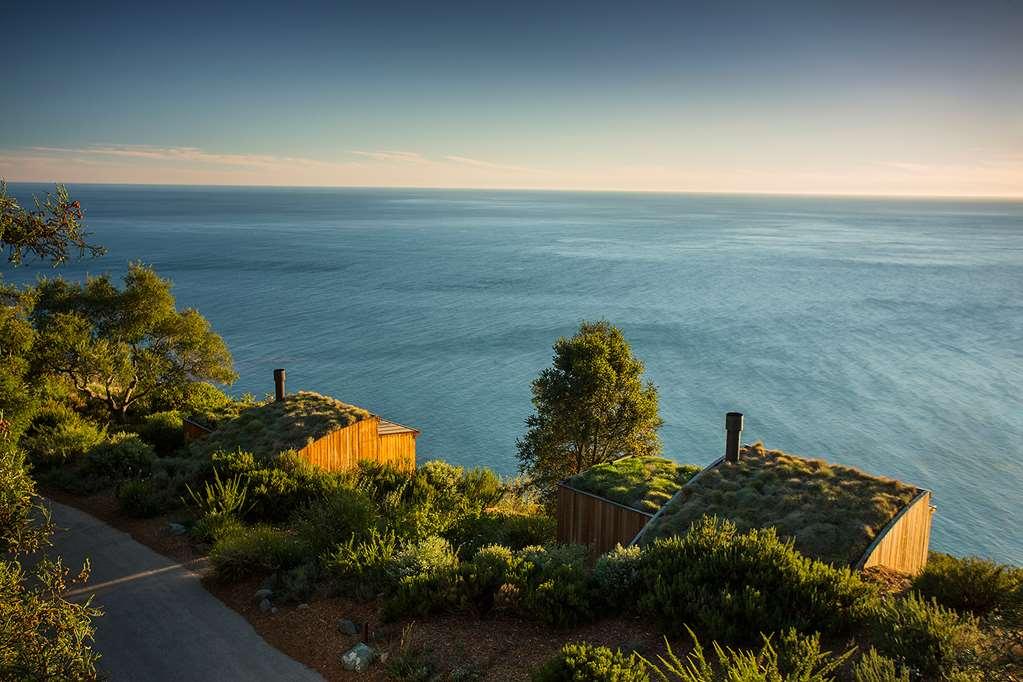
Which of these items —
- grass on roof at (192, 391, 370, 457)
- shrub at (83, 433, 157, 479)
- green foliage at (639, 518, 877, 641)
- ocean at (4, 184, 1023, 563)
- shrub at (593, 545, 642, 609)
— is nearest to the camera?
green foliage at (639, 518, 877, 641)

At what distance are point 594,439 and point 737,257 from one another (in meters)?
113

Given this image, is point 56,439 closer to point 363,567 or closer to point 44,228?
point 44,228

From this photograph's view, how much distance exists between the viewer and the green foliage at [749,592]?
7156 mm

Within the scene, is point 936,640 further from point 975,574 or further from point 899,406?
point 899,406

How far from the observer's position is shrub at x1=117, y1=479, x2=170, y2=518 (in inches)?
511

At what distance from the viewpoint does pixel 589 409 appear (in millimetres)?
22547

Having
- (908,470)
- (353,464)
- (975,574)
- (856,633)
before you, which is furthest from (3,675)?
(908,470)

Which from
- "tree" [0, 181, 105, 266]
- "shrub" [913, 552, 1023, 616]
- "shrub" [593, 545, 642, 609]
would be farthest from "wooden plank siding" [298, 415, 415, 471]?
"shrub" [913, 552, 1023, 616]

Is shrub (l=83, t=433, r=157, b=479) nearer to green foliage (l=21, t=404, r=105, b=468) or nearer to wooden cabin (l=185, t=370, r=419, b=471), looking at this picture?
green foliage (l=21, t=404, r=105, b=468)

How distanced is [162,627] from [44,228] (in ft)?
24.1

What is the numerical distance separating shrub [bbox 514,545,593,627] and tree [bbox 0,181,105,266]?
8993 mm

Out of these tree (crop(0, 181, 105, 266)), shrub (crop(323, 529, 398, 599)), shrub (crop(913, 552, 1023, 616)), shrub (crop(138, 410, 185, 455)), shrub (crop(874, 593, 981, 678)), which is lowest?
shrub (crop(138, 410, 185, 455))

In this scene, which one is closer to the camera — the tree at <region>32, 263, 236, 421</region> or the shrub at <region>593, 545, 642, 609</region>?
the shrub at <region>593, 545, 642, 609</region>

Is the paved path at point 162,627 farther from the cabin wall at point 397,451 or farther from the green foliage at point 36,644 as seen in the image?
the cabin wall at point 397,451
